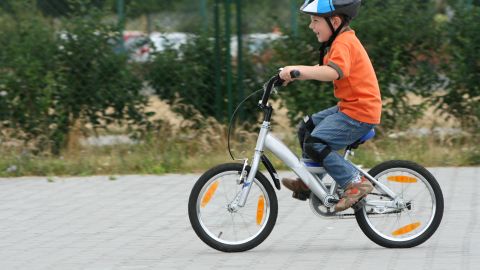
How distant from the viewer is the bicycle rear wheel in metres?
6.62

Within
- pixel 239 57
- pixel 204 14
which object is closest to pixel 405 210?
pixel 239 57

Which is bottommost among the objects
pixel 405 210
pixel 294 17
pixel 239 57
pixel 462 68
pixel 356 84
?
pixel 405 210

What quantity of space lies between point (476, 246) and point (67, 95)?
539cm

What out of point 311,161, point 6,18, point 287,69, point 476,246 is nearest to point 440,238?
point 476,246

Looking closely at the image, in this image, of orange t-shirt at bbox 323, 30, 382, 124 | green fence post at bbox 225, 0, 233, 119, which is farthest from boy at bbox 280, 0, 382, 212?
green fence post at bbox 225, 0, 233, 119

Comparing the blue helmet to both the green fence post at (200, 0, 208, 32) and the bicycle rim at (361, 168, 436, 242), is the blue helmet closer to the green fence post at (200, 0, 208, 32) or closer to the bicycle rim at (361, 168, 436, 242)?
the bicycle rim at (361, 168, 436, 242)

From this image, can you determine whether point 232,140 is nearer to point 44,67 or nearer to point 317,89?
point 317,89

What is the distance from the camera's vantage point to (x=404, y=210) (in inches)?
263

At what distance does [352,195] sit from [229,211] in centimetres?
79

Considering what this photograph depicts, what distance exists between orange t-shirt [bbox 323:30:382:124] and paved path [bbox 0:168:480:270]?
0.90 metres

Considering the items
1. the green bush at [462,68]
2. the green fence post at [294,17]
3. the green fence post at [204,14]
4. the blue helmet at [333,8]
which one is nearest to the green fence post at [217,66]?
the green fence post at [204,14]

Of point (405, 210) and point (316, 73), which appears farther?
point (405, 210)

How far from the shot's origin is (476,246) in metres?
6.67

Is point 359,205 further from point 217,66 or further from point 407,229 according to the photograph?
point 217,66
